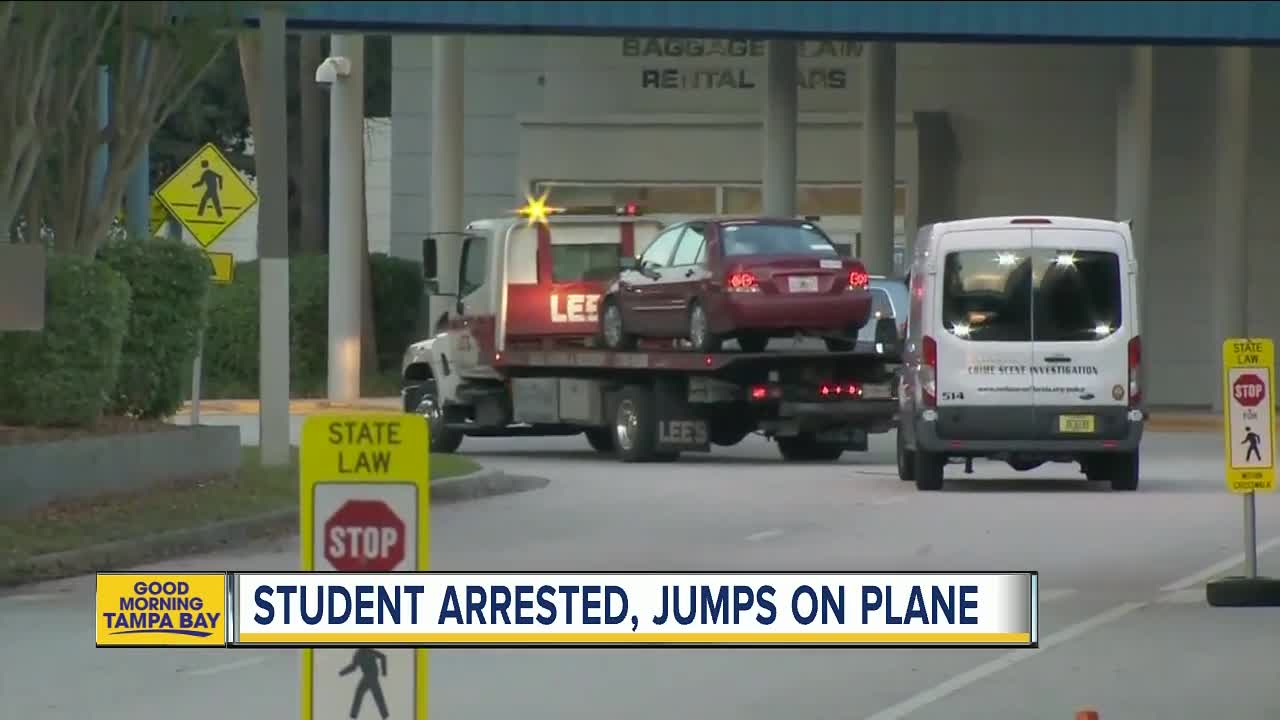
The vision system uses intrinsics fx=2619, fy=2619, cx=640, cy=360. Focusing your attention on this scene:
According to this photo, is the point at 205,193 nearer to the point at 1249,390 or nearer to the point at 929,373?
the point at 929,373

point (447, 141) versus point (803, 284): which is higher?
point (447, 141)

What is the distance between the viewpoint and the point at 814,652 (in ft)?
42.4

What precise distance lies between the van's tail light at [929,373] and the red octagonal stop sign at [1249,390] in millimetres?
8180

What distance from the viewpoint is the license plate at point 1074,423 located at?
2239 cm

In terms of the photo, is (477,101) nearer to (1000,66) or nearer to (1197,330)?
(1000,66)

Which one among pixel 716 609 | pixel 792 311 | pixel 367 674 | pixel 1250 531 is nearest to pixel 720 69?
pixel 792 311

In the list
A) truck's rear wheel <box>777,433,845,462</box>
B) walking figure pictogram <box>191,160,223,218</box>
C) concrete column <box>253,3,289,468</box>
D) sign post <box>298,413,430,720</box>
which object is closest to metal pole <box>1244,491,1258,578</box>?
sign post <box>298,413,430,720</box>

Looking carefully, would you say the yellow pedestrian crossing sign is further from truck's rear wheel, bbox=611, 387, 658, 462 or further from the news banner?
the news banner

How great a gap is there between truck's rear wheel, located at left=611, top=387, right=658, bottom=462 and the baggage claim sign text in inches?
607

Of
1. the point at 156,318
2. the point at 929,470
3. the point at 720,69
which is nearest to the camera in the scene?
the point at 156,318

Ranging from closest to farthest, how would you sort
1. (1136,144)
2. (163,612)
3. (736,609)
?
(736,609)
(163,612)
(1136,144)

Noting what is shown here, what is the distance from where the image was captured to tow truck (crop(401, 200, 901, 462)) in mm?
26719

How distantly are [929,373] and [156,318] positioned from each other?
660 cm

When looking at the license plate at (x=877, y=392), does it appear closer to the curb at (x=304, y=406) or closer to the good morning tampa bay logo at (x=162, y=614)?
the curb at (x=304, y=406)
